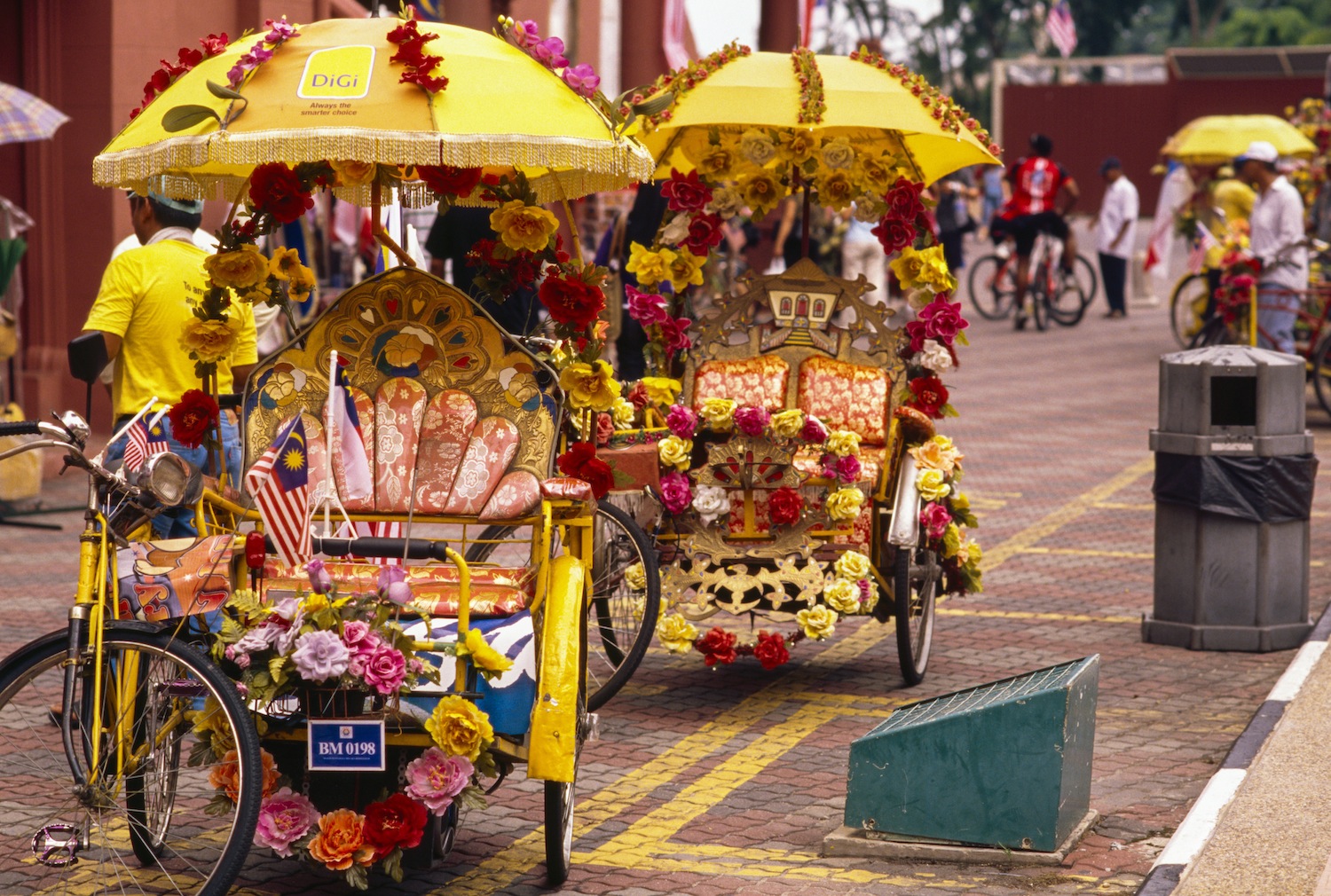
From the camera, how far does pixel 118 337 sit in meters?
6.90

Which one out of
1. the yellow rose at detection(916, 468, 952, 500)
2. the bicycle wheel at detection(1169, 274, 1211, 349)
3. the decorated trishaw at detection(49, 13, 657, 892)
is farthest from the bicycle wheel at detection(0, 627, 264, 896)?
the bicycle wheel at detection(1169, 274, 1211, 349)

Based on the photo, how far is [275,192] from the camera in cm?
585

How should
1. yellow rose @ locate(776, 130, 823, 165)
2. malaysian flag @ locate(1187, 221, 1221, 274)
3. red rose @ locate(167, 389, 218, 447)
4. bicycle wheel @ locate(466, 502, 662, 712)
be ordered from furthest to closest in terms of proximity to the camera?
malaysian flag @ locate(1187, 221, 1221, 274)
yellow rose @ locate(776, 130, 823, 165)
bicycle wheel @ locate(466, 502, 662, 712)
red rose @ locate(167, 389, 218, 447)

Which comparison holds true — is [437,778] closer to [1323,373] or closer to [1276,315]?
[1323,373]

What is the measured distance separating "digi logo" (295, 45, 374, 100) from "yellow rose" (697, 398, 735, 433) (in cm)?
274

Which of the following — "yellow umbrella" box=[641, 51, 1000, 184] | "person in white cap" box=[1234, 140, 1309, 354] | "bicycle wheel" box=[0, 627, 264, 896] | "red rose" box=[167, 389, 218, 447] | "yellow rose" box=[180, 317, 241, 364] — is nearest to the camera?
"bicycle wheel" box=[0, 627, 264, 896]

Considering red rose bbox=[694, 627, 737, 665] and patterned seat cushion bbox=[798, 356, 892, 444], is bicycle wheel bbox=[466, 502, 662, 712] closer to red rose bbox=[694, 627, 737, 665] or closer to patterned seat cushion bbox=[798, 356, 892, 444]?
red rose bbox=[694, 627, 737, 665]

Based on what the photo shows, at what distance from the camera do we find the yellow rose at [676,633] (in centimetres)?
743

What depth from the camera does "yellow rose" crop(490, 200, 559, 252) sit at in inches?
232

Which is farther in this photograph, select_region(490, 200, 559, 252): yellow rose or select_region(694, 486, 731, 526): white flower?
select_region(694, 486, 731, 526): white flower

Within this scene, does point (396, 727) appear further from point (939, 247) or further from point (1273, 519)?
point (1273, 519)

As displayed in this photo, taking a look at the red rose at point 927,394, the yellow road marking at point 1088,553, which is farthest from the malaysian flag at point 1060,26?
the red rose at point 927,394

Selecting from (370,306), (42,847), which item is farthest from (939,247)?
(42,847)

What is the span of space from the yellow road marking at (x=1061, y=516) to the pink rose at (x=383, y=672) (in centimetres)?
601
